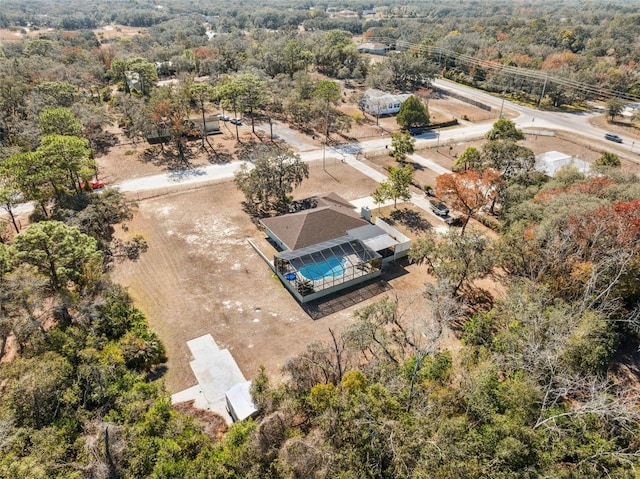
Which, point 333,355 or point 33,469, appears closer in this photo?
point 33,469

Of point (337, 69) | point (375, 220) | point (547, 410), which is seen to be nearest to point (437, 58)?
point (337, 69)

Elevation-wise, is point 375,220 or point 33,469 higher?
point 33,469

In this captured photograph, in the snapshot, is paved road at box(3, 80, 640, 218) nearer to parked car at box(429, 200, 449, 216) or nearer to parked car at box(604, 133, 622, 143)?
parked car at box(604, 133, 622, 143)

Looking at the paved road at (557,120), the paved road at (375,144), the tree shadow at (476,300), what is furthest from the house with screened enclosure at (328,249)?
the paved road at (557,120)

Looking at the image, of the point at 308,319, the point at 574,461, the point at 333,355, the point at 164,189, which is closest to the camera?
the point at 574,461

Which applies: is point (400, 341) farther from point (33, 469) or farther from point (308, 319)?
point (33, 469)

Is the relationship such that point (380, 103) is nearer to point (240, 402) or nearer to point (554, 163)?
point (554, 163)

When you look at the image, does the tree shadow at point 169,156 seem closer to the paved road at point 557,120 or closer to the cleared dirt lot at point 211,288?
the cleared dirt lot at point 211,288

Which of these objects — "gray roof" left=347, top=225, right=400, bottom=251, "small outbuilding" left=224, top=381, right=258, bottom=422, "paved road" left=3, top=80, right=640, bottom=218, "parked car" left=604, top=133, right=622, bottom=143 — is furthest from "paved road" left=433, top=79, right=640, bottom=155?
"small outbuilding" left=224, top=381, right=258, bottom=422
